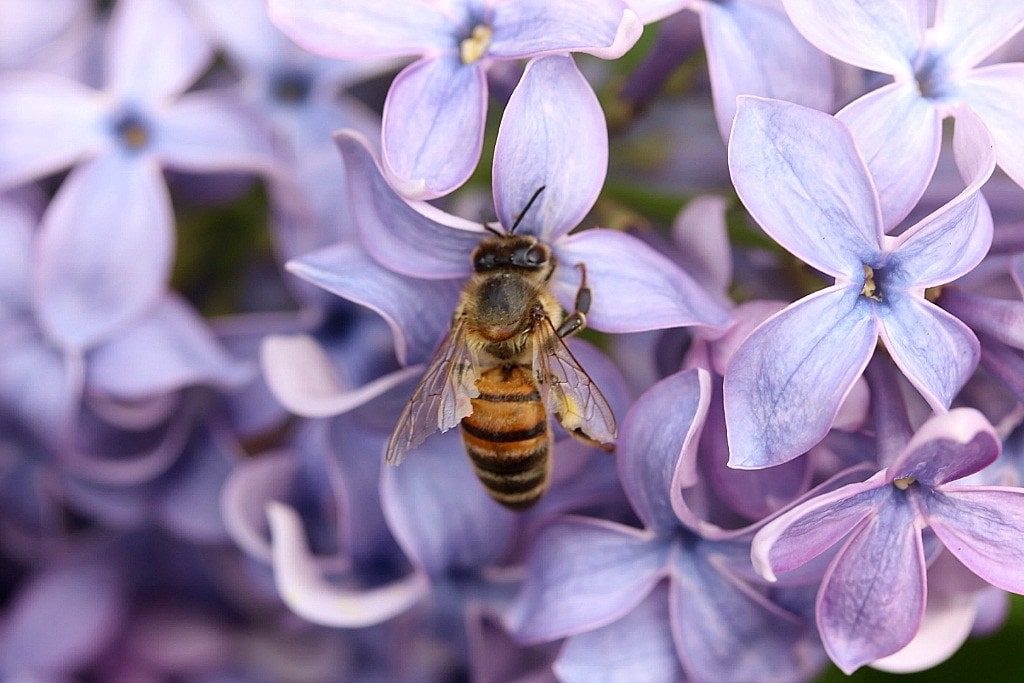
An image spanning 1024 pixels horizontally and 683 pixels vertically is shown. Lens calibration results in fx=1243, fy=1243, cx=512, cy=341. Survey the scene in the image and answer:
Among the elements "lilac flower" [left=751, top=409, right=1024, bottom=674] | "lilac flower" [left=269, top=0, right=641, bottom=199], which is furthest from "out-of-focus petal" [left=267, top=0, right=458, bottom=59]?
"lilac flower" [left=751, top=409, right=1024, bottom=674]

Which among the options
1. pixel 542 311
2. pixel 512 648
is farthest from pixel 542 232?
pixel 512 648

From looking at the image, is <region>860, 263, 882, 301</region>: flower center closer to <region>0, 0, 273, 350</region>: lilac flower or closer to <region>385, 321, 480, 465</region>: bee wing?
<region>385, 321, 480, 465</region>: bee wing

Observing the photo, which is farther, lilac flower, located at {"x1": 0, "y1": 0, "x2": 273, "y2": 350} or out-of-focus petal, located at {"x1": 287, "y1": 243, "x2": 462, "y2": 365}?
lilac flower, located at {"x1": 0, "y1": 0, "x2": 273, "y2": 350}

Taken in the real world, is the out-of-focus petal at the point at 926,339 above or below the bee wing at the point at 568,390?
above

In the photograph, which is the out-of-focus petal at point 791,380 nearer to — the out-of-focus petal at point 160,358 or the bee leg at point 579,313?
the bee leg at point 579,313

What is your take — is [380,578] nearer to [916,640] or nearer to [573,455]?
[573,455]

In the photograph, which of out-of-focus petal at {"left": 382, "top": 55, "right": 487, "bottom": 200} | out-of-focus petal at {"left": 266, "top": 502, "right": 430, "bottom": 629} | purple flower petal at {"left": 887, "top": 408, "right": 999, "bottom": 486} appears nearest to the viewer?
purple flower petal at {"left": 887, "top": 408, "right": 999, "bottom": 486}

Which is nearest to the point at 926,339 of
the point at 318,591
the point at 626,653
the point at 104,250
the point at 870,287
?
the point at 870,287

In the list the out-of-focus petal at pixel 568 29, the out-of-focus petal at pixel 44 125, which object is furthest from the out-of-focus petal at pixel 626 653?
the out-of-focus petal at pixel 44 125
